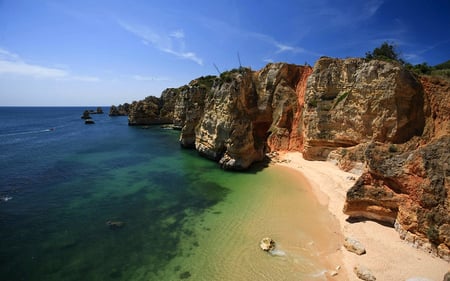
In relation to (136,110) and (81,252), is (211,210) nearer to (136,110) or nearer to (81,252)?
(81,252)

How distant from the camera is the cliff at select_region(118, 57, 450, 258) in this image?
8633 mm

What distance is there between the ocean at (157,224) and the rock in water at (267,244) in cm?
27

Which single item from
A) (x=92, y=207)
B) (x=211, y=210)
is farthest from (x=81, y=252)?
(x=211, y=210)

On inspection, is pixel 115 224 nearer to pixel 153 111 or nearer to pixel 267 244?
pixel 267 244

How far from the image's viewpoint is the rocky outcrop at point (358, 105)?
16172 mm

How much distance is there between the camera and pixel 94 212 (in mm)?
12258

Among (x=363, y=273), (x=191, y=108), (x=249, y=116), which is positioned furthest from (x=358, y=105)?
(x=191, y=108)

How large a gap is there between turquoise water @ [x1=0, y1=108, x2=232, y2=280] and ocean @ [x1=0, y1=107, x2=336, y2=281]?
0.05 meters

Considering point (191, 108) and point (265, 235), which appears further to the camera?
point (191, 108)

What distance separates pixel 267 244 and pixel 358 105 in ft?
50.1

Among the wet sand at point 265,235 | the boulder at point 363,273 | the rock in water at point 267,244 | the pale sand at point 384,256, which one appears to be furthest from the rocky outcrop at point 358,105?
the rock in water at point 267,244

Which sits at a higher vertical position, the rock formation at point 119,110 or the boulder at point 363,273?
the rock formation at point 119,110

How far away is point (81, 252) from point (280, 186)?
12.5m

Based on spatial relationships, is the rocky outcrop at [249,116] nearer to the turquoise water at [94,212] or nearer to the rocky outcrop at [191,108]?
the turquoise water at [94,212]
